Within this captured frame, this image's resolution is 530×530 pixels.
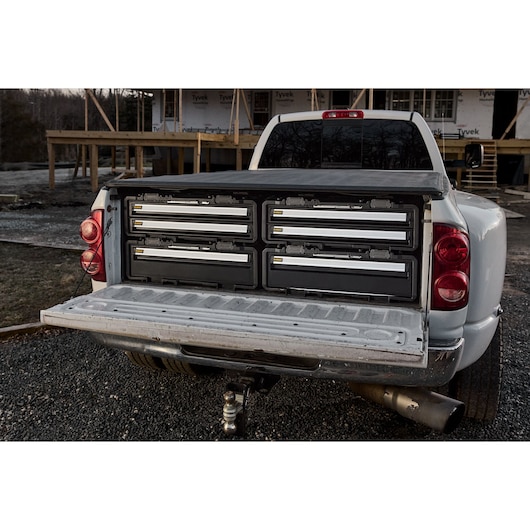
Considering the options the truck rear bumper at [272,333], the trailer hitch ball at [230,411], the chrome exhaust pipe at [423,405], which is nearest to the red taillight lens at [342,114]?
the truck rear bumper at [272,333]

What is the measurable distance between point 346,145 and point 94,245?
2800 millimetres

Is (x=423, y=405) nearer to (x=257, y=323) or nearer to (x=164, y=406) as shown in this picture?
(x=257, y=323)

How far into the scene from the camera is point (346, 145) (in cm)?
560

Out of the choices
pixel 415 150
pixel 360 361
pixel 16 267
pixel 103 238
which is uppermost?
pixel 415 150

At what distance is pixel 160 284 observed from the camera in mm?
3814

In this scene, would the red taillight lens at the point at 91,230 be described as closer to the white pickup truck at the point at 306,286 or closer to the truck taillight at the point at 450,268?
the white pickup truck at the point at 306,286

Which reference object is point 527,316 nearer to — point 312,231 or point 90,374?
point 312,231

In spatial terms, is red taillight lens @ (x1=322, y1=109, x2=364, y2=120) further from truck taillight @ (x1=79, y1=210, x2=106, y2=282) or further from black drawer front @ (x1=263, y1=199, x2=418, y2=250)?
truck taillight @ (x1=79, y1=210, x2=106, y2=282)

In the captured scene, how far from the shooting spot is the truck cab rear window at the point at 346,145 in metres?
5.41

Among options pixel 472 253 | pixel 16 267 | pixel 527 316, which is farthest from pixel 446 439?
pixel 16 267

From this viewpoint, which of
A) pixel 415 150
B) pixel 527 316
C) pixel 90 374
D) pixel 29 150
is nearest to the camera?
pixel 90 374

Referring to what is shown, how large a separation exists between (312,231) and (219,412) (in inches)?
57.2

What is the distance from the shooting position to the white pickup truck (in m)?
2.95

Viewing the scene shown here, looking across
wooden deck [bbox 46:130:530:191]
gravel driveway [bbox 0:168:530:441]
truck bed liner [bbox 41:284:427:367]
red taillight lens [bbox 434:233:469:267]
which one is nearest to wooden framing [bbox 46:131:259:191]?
wooden deck [bbox 46:130:530:191]
